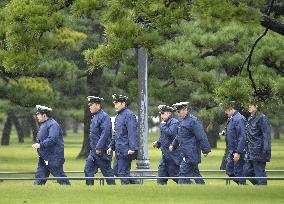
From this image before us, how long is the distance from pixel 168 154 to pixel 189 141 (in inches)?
46.1

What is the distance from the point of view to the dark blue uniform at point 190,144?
24.9 meters

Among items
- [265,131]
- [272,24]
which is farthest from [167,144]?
[272,24]

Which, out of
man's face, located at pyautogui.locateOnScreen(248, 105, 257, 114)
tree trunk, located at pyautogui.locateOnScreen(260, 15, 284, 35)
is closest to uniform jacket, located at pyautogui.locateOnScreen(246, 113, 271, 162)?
man's face, located at pyautogui.locateOnScreen(248, 105, 257, 114)

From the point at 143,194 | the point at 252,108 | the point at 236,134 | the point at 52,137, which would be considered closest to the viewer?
the point at 143,194

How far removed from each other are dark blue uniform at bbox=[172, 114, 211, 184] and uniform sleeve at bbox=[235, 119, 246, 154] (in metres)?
1.31

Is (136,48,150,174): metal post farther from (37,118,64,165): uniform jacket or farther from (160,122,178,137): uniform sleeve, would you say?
(37,118,64,165): uniform jacket

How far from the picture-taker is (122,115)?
25938mm

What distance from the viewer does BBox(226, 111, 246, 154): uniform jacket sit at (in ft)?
85.5

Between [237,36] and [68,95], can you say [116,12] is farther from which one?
[68,95]

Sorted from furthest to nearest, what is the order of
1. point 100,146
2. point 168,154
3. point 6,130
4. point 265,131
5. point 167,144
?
1. point 6,130
2. point 167,144
3. point 168,154
4. point 100,146
5. point 265,131

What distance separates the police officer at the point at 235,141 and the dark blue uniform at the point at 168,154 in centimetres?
113

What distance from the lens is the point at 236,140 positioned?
86.2 ft

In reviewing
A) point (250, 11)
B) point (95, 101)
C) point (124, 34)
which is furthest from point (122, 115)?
point (250, 11)

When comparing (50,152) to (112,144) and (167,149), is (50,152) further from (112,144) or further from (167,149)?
(167,149)
